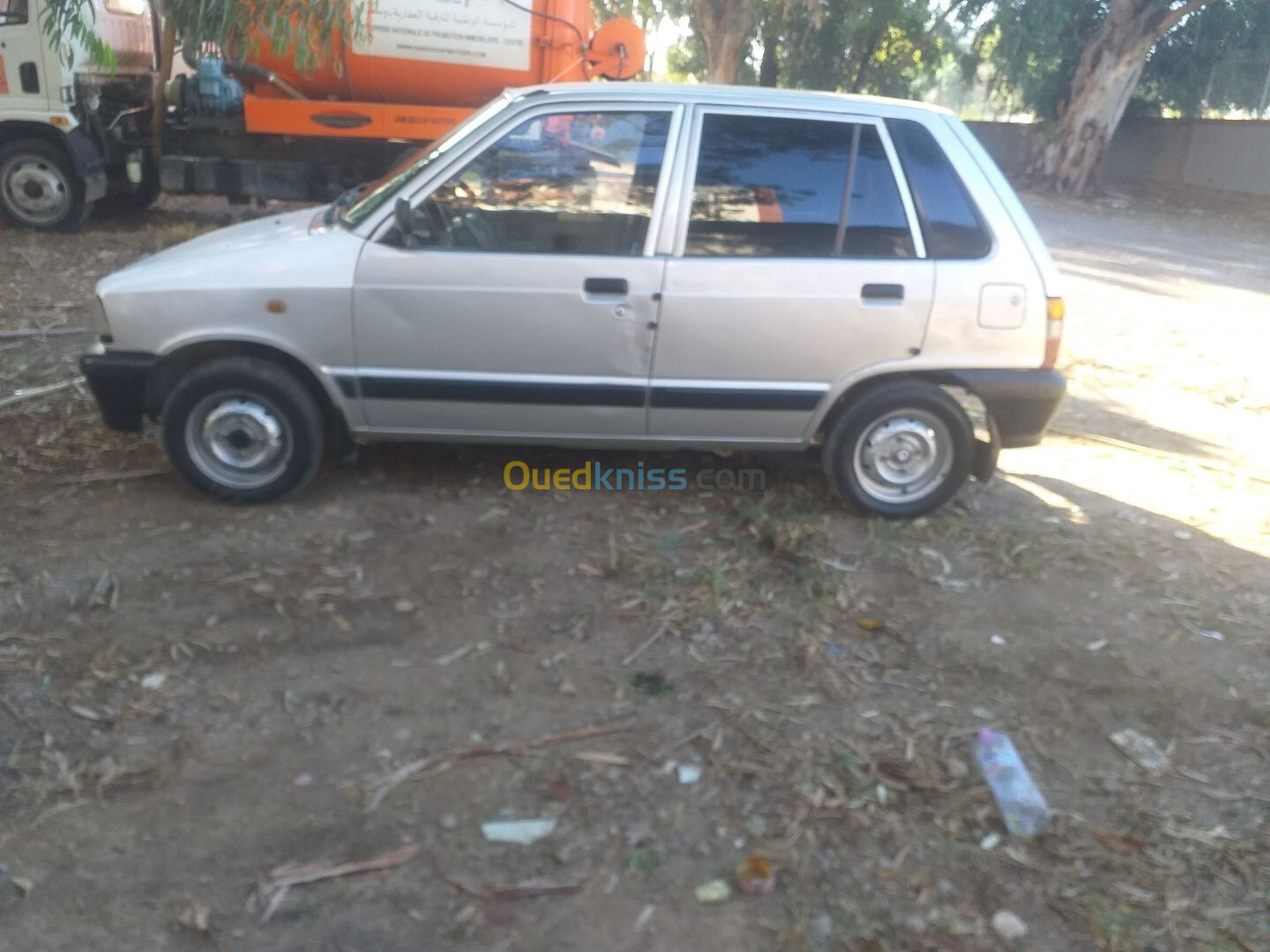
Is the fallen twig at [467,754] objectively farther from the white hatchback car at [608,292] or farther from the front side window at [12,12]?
the front side window at [12,12]

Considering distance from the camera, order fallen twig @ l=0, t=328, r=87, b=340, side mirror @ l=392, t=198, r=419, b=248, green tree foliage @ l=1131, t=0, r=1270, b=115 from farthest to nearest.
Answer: green tree foliage @ l=1131, t=0, r=1270, b=115 → fallen twig @ l=0, t=328, r=87, b=340 → side mirror @ l=392, t=198, r=419, b=248

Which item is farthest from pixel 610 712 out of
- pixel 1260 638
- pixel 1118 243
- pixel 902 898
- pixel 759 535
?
pixel 1118 243

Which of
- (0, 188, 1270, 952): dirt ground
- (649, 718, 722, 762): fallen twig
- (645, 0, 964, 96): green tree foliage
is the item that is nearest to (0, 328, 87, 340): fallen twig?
(0, 188, 1270, 952): dirt ground

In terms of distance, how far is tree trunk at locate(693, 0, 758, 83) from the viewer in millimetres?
18125

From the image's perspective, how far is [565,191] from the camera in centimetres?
454

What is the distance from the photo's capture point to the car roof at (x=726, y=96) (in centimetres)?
456

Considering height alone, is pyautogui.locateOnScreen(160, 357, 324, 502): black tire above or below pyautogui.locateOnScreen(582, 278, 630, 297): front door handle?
below

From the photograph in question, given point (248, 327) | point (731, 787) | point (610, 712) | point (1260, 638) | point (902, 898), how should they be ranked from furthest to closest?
point (248, 327) → point (1260, 638) → point (610, 712) → point (731, 787) → point (902, 898)

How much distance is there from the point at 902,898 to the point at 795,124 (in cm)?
316

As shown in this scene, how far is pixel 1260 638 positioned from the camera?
421cm

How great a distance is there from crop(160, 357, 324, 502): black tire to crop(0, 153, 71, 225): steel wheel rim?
6809 millimetres

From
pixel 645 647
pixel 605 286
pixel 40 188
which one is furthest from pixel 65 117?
pixel 645 647

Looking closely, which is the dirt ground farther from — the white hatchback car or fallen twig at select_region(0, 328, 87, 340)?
fallen twig at select_region(0, 328, 87, 340)

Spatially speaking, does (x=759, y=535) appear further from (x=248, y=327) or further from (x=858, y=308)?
(x=248, y=327)
